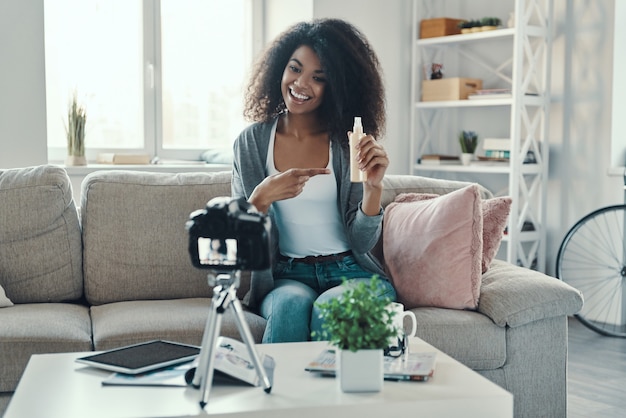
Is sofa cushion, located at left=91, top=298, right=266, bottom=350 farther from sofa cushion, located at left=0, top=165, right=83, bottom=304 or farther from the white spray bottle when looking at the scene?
the white spray bottle

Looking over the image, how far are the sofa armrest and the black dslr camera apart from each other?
113 cm

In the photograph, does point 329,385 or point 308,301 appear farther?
point 308,301

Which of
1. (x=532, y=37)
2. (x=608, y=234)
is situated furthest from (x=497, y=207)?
(x=532, y=37)

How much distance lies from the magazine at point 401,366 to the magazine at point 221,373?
0.10 meters

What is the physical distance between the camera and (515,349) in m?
2.47

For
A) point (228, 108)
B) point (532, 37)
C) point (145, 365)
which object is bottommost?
point (145, 365)

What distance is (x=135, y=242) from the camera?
109 inches

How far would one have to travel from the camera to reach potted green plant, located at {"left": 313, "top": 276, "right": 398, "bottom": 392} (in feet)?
5.33

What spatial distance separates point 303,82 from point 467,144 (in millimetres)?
2295

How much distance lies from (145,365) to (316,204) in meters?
0.98

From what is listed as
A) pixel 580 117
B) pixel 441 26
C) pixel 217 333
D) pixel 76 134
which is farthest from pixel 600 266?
pixel 217 333

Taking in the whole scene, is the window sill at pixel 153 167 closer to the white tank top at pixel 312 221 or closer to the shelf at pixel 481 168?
the shelf at pixel 481 168

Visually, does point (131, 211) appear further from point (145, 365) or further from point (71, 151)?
point (71, 151)

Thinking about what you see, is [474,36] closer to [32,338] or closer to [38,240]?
[38,240]
